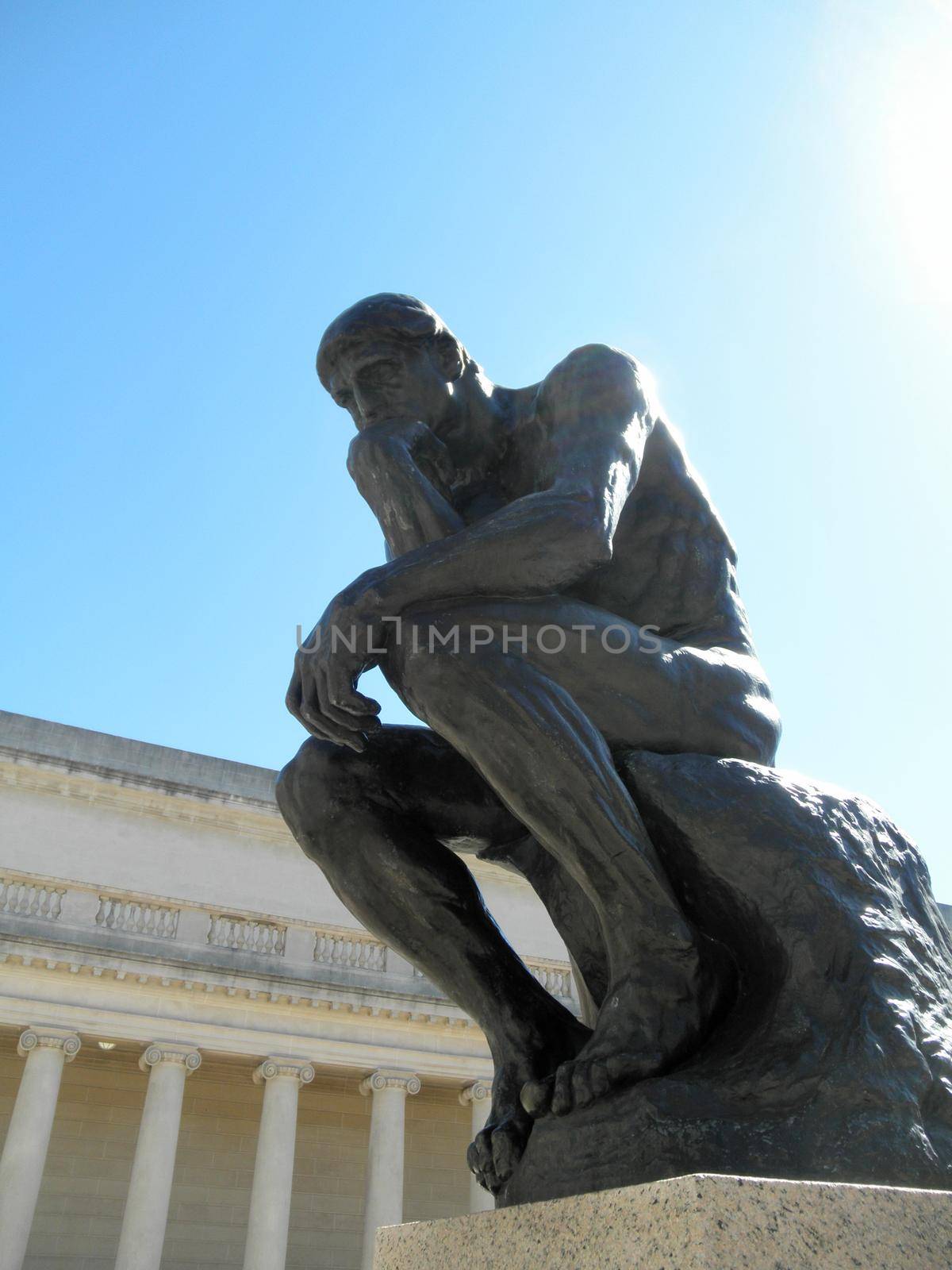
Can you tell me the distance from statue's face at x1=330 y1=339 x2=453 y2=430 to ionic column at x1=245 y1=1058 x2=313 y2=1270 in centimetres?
2194

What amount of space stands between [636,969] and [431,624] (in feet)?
2.50

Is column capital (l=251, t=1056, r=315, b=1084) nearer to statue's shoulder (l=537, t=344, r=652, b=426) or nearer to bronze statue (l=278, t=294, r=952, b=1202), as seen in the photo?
bronze statue (l=278, t=294, r=952, b=1202)

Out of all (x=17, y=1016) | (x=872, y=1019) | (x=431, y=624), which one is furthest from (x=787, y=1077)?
(x=17, y=1016)

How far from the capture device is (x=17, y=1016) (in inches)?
802

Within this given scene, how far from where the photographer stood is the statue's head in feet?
8.86

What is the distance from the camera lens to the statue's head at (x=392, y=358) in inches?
106

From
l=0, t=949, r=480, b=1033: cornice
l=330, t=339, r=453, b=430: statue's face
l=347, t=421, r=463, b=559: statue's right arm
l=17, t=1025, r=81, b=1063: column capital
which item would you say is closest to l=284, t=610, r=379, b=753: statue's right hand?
l=347, t=421, r=463, b=559: statue's right arm

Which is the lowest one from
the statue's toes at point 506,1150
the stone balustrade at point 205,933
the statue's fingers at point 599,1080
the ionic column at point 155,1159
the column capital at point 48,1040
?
the statue's toes at point 506,1150

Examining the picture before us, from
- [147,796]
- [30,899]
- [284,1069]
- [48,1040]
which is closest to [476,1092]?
[284,1069]

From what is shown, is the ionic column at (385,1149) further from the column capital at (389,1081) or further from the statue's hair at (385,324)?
the statue's hair at (385,324)

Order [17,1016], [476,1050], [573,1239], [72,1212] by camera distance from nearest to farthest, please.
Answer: [573,1239] < [17,1016] < [72,1212] < [476,1050]

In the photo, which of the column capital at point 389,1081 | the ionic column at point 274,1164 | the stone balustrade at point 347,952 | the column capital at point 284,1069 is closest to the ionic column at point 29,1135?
the column capital at point 284,1069

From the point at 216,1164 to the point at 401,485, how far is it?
25839mm

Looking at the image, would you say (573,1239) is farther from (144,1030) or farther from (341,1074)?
(341,1074)
